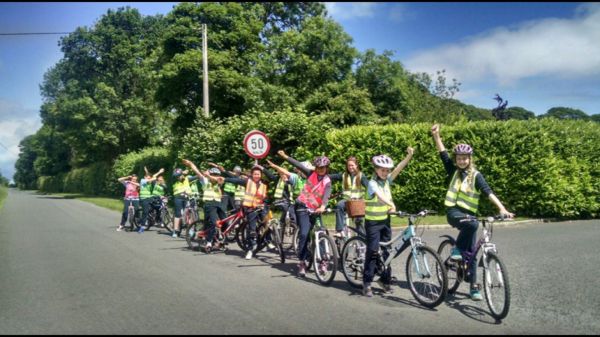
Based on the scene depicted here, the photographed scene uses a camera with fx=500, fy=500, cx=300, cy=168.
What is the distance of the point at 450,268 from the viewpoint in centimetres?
638

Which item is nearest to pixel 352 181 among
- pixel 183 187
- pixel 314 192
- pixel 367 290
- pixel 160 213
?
pixel 314 192

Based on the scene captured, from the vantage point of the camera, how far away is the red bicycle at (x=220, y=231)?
10734 millimetres

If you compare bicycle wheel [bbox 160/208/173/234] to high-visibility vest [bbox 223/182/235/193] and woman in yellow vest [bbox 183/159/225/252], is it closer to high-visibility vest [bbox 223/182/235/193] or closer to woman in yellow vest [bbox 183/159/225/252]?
high-visibility vest [bbox 223/182/235/193]

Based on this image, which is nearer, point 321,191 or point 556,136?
point 321,191

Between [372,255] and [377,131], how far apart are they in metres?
11.7

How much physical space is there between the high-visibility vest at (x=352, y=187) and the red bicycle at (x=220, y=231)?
251 cm

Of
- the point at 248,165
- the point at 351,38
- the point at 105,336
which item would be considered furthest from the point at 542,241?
the point at 351,38

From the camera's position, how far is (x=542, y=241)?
37.6 feet

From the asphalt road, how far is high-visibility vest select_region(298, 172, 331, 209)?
1.21m

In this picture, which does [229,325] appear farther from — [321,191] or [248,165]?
[248,165]

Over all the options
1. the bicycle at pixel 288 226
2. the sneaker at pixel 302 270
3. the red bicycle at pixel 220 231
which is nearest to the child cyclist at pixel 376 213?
the sneaker at pixel 302 270

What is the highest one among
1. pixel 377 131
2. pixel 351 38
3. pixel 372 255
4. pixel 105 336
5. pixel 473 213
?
pixel 351 38

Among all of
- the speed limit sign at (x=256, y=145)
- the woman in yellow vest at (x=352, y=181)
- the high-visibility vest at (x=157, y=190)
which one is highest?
the speed limit sign at (x=256, y=145)

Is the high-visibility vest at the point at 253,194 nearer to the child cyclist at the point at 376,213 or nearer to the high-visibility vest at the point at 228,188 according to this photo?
the high-visibility vest at the point at 228,188
